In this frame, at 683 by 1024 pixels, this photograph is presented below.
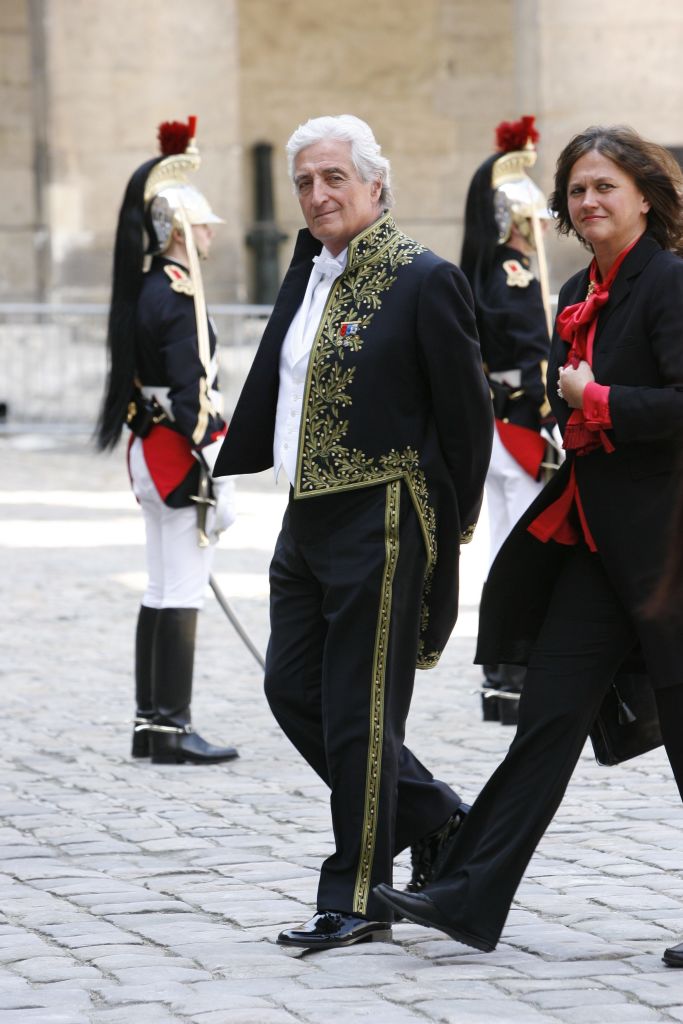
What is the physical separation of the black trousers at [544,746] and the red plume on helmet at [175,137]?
3.46 m

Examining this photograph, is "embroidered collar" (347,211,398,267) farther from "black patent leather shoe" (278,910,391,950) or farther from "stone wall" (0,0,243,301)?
"stone wall" (0,0,243,301)

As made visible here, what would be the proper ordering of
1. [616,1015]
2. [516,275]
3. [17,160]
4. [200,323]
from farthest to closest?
[17,160] → [516,275] → [200,323] → [616,1015]

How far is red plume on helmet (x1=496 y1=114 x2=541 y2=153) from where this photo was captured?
27.3 feet

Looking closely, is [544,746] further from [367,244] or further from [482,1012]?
[367,244]

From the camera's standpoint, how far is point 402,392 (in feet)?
15.9

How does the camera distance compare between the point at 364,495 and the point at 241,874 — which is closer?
the point at 364,495

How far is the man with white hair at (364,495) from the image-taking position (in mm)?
4793

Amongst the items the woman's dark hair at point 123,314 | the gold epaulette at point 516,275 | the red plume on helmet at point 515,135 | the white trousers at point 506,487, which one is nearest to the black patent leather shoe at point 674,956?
the woman's dark hair at point 123,314

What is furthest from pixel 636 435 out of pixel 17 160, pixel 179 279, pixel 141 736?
pixel 17 160

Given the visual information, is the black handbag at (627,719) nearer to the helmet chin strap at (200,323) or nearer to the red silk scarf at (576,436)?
the red silk scarf at (576,436)

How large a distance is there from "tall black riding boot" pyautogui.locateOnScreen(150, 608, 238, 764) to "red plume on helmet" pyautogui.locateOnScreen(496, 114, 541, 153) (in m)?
2.38

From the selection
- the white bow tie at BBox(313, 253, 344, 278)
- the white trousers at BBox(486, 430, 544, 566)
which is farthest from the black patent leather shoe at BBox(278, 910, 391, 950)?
the white trousers at BBox(486, 430, 544, 566)

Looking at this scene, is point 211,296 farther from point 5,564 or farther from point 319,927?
point 319,927

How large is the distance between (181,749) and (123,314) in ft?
5.07
